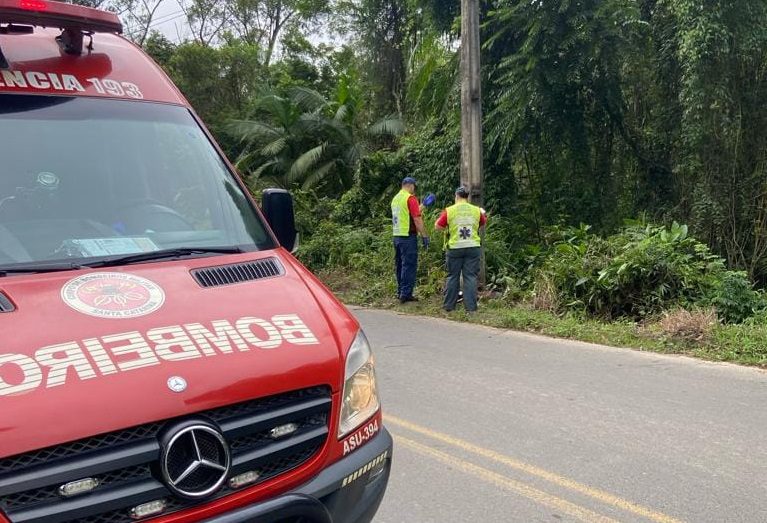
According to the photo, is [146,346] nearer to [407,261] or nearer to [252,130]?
[407,261]

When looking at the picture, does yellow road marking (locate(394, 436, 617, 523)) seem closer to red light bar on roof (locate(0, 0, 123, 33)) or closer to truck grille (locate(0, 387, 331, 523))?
truck grille (locate(0, 387, 331, 523))

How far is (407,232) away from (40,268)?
8397 mm

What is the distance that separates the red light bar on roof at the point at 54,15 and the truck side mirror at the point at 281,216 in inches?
47.6

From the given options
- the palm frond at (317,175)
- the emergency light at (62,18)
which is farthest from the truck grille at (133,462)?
the palm frond at (317,175)

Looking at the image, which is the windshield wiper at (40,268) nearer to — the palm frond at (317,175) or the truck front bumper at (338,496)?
the truck front bumper at (338,496)

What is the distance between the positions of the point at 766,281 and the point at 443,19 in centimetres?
747

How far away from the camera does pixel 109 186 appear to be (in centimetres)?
331

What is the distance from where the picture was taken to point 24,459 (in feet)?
6.55

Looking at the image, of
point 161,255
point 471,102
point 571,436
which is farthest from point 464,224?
point 161,255

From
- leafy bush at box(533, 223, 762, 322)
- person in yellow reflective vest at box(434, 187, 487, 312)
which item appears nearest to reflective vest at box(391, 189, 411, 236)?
person in yellow reflective vest at box(434, 187, 487, 312)

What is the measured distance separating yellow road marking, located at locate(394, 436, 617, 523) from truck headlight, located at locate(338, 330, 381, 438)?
1539 mm

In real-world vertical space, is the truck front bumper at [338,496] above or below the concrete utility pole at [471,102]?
below

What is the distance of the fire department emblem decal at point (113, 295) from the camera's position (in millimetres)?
2488

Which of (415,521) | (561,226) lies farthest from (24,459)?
(561,226)
